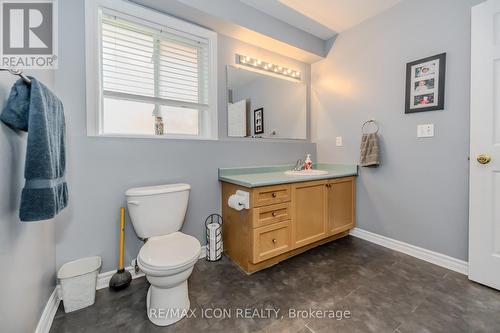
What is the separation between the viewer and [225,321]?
4.25 feet

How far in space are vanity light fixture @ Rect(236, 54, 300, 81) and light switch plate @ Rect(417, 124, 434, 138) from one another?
1.50m

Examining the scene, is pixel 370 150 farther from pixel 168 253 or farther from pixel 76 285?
pixel 76 285

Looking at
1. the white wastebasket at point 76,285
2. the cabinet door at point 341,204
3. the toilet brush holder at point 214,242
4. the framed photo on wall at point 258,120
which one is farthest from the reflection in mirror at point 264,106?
the white wastebasket at point 76,285

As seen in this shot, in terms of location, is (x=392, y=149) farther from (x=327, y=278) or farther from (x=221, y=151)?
(x=221, y=151)

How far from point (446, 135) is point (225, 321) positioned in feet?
7.32

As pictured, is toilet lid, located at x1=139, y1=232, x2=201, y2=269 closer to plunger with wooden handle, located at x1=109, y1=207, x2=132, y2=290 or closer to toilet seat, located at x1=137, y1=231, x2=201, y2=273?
toilet seat, located at x1=137, y1=231, x2=201, y2=273

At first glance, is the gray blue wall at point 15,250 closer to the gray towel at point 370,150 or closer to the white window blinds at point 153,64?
the white window blinds at point 153,64

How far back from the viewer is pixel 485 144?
61.7 inches

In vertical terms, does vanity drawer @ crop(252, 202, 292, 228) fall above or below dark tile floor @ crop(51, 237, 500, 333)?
above

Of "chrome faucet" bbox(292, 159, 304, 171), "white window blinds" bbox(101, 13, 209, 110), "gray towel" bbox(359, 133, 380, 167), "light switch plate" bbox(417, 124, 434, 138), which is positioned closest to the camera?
"white window blinds" bbox(101, 13, 209, 110)

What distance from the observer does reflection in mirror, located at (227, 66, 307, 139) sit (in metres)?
2.29

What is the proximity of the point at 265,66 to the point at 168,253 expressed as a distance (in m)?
2.18

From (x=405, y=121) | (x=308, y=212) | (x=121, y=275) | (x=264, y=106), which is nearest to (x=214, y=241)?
(x=121, y=275)

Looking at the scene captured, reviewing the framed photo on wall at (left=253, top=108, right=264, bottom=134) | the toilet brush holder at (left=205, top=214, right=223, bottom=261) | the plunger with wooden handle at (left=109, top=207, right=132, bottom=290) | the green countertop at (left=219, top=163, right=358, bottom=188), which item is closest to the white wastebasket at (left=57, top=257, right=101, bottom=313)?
the plunger with wooden handle at (left=109, top=207, right=132, bottom=290)
